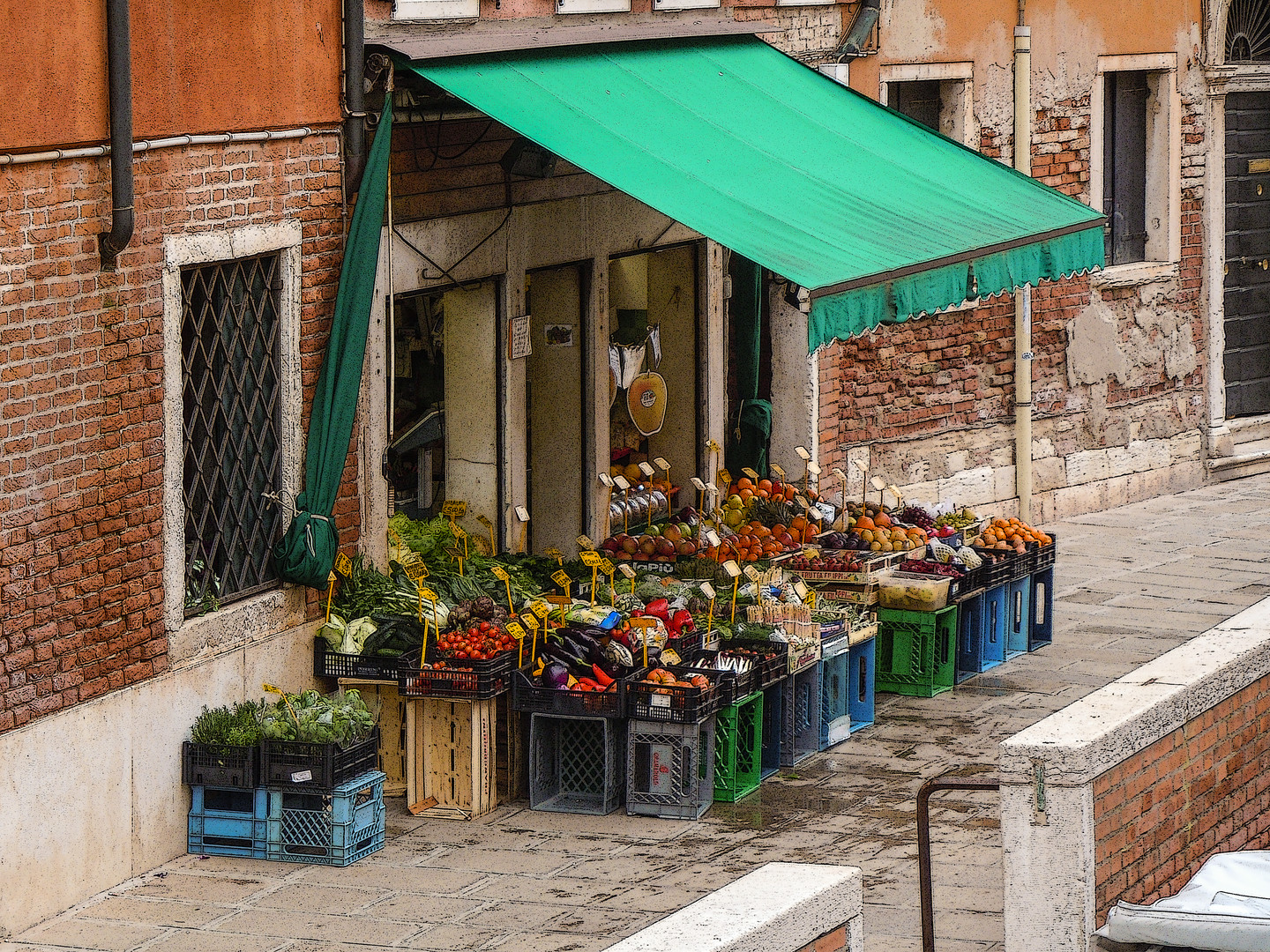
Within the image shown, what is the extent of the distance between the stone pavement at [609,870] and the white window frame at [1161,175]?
19.1 ft

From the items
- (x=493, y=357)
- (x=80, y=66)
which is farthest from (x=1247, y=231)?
(x=80, y=66)

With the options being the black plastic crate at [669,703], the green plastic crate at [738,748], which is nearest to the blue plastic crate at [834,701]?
the green plastic crate at [738,748]

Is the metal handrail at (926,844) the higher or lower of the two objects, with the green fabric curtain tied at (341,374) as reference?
lower

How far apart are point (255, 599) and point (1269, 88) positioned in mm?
11367

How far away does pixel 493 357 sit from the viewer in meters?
11.1

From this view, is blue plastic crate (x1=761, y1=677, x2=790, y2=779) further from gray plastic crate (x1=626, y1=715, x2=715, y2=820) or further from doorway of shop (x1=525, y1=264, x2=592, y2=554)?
doorway of shop (x1=525, y1=264, x2=592, y2=554)

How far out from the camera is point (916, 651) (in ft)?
36.2

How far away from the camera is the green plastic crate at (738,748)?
360 inches

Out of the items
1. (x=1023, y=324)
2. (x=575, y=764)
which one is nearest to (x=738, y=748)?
(x=575, y=764)

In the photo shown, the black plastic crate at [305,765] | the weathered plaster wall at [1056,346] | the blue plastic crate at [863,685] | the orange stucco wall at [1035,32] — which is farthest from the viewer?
the weathered plaster wall at [1056,346]

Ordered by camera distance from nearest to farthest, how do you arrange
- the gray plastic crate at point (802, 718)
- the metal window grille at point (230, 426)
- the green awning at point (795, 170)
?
the metal window grille at point (230, 426), the green awning at point (795, 170), the gray plastic crate at point (802, 718)

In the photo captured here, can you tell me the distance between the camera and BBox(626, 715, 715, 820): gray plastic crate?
8945mm

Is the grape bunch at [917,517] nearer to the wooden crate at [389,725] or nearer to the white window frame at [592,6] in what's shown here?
the white window frame at [592,6]

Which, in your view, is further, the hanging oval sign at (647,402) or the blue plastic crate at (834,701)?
the hanging oval sign at (647,402)
